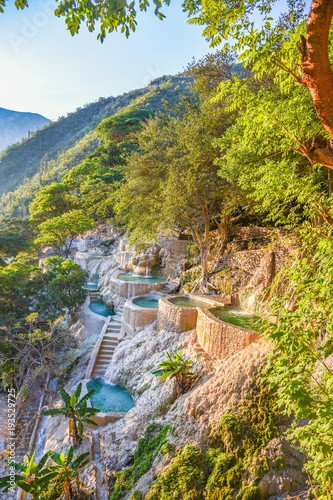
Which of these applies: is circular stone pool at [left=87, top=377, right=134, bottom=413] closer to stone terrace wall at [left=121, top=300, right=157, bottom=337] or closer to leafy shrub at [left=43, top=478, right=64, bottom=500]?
stone terrace wall at [left=121, top=300, right=157, bottom=337]

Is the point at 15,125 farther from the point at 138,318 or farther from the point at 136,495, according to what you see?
the point at 136,495

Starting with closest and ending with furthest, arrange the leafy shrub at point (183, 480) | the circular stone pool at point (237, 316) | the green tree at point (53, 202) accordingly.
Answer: the leafy shrub at point (183, 480)
the circular stone pool at point (237, 316)
the green tree at point (53, 202)

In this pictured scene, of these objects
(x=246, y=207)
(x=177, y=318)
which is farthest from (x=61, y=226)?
(x=246, y=207)

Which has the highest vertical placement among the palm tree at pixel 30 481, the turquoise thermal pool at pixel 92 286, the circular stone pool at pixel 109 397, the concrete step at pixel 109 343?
the turquoise thermal pool at pixel 92 286

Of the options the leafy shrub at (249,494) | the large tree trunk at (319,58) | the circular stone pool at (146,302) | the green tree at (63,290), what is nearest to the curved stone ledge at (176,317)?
the circular stone pool at (146,302)

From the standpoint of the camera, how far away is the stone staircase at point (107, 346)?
10312 millimetres

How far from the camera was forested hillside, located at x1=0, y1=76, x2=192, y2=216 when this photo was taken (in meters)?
53.4

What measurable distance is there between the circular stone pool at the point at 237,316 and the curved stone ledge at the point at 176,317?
55cm

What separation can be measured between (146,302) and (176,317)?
351 centimetres

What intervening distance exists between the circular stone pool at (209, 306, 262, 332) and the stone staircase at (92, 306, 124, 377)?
15.1 ft

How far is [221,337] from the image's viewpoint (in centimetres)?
686

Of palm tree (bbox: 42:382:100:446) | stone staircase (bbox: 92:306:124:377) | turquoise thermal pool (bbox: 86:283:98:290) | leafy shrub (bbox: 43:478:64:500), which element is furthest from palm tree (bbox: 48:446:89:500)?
turquoise thermal pool (bbox: 86:283:98:290)

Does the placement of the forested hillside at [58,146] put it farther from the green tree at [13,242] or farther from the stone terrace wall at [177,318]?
the stone terrace wall at [177,318]

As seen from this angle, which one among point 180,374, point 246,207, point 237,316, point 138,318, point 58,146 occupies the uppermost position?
point 58,146
